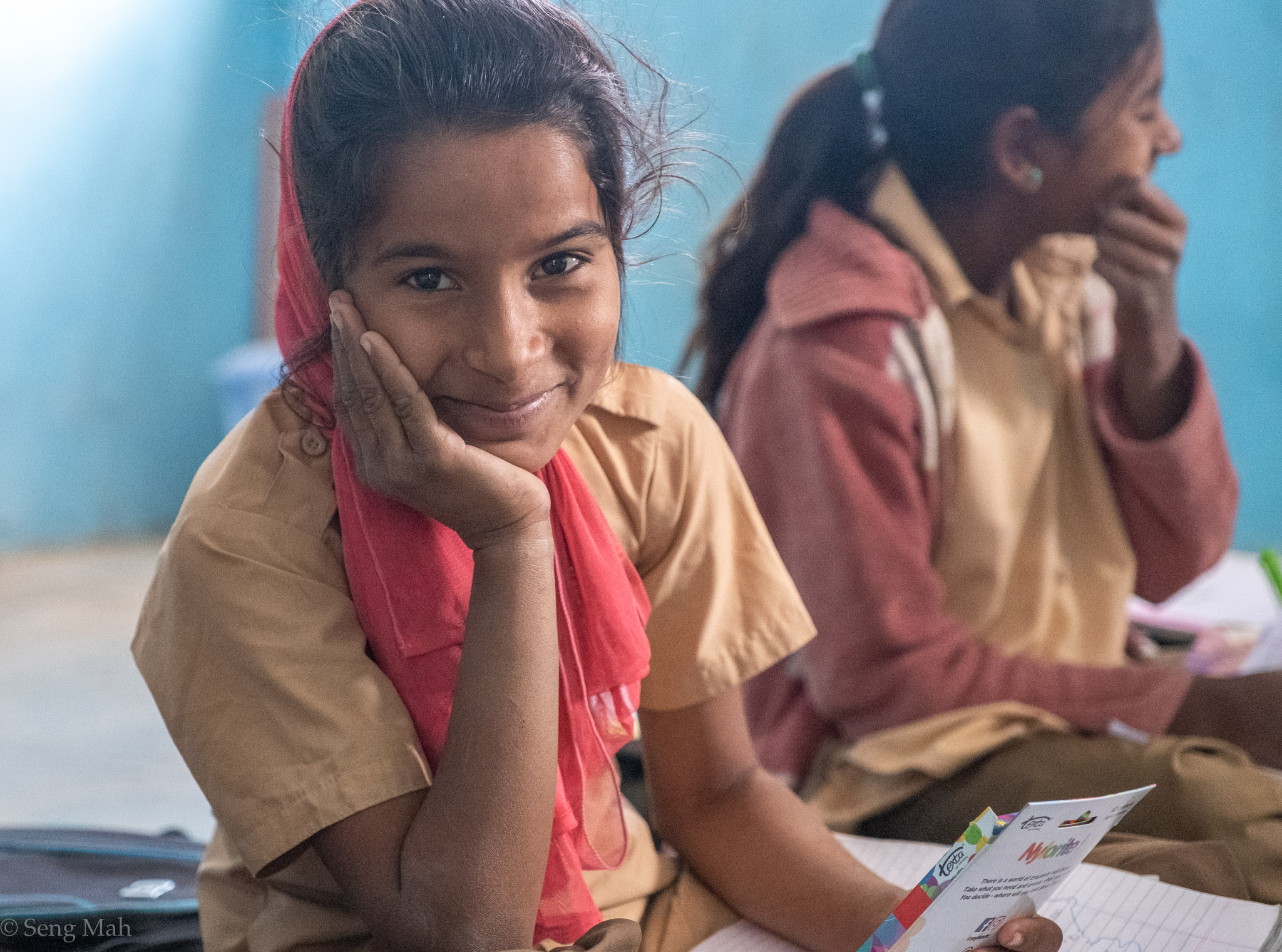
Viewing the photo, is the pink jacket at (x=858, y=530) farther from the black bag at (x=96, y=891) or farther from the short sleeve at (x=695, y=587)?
the black bag at (x=96, y=891)

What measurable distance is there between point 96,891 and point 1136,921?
2.55 ft

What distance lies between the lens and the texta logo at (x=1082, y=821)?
67cm

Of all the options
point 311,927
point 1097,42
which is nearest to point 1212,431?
point 1097,42

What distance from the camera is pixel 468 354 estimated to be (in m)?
0.74

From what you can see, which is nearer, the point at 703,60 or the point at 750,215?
the point at 750,215

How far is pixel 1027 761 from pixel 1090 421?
473 mm

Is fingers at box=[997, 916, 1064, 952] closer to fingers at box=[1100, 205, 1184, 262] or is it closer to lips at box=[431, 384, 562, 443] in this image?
lips at box=[431, 384, 562, 443]

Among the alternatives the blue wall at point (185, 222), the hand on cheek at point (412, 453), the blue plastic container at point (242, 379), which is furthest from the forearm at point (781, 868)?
the blue plastic container at point (242, 379)

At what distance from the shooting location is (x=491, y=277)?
73cm

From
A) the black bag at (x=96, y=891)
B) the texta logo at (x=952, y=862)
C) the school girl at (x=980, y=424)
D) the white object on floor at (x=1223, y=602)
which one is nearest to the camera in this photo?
the texta logo at (x=952, y=862)

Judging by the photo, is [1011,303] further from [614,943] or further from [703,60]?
[703,60]

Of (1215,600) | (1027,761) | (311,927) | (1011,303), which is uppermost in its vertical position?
(1011,303)

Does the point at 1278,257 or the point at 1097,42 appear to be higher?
the point at 1097,42

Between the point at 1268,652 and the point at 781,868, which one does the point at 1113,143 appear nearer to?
the point at 1268,652
